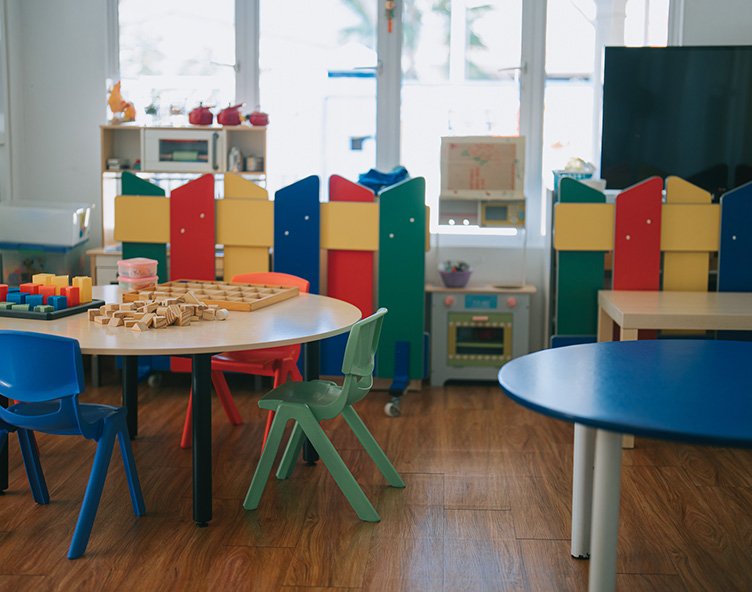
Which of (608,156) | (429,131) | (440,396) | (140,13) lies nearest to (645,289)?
(608,156)

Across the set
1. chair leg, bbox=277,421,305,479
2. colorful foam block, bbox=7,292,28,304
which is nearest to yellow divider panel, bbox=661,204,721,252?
chair leg, bbox=277,421,305,479

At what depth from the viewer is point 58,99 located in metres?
4.99

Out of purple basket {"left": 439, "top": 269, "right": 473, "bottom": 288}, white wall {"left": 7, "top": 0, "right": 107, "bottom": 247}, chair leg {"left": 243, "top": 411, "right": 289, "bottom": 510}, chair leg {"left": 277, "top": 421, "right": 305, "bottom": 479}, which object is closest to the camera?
chair leg {"left": 243, "top": 411, "right": 289, "bottom": 510}

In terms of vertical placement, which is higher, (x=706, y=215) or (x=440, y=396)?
(x=706, y=215)

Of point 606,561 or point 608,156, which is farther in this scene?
point 608,156

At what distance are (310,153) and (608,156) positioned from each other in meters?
1.83

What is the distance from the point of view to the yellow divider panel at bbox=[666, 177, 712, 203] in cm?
392

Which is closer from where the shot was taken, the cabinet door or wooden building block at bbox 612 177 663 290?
wooden building block at bbox 612 177 663 290

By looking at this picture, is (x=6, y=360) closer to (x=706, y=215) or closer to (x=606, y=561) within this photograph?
(x=606, y=561)

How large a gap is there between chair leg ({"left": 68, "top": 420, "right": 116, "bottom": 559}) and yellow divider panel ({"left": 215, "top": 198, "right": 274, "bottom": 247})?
183 cm

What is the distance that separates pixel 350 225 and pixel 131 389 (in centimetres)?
141

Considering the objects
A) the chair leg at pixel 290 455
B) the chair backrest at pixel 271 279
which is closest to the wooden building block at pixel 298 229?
the chair backrest at pixel 271 279

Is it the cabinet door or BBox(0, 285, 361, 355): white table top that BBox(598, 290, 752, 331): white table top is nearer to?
BBox(0, 285, 361, 355): white table top

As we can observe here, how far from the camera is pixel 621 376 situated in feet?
6.25
